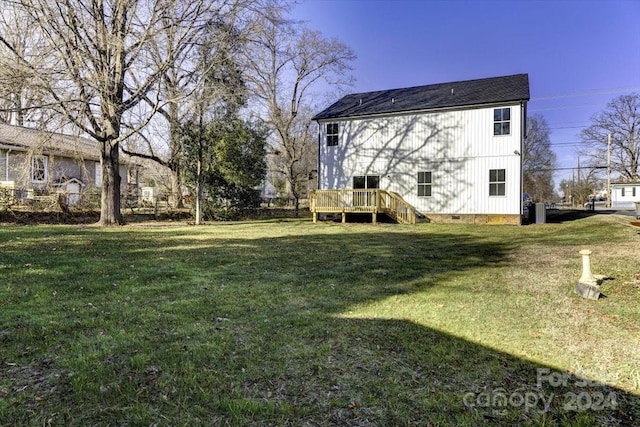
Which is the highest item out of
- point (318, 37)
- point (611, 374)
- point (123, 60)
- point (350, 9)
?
point (318, 37)

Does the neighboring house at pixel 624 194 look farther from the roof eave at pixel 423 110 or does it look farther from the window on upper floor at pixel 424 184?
the window on upper floor at pixel 424 184

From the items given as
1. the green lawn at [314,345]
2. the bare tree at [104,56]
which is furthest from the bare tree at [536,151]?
the green lawn at [314,345]

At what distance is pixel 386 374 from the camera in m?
2.72

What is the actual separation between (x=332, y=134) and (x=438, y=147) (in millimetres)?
5500

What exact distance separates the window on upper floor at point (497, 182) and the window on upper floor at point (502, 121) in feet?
5.49

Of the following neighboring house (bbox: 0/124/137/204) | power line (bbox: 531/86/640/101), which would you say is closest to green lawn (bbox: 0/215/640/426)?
neighboring house (bbox: 0/124/137/204)

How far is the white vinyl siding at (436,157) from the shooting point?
16.3 meters

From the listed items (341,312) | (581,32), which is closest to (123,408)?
(341,312)

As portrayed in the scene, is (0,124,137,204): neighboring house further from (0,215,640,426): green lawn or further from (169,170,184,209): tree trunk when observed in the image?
(0,215,640,426): green lawn

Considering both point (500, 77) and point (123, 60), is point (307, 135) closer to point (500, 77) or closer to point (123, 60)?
point (500, 77)

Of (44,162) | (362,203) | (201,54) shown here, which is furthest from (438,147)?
(44,162)

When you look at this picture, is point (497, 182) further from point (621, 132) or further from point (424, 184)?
point (621, 132)

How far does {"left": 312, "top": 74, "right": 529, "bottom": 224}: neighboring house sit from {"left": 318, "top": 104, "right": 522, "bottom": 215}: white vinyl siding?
4 cm

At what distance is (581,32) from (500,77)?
3708 millimetres
